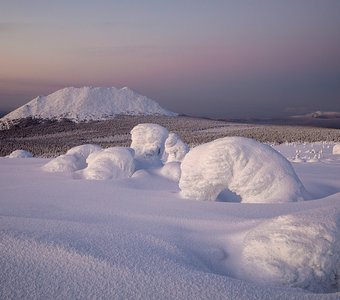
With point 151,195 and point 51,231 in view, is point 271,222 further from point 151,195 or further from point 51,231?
point 151,195

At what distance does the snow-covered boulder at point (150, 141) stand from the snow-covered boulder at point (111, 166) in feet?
6.02

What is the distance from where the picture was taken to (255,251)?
2986mm

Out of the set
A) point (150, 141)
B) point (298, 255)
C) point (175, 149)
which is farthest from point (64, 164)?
point (298, 255)

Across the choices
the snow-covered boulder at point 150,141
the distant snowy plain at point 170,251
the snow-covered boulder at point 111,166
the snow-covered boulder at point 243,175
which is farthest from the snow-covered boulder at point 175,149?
the distant snowy plain at point 170,251

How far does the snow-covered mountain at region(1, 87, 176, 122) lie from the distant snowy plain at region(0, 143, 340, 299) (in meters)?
68.7

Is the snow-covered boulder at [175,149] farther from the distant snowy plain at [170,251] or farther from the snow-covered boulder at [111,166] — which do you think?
the distant snowy plain at [170,251]

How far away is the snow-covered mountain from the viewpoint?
7281 cm

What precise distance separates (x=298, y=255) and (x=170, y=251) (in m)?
1.12

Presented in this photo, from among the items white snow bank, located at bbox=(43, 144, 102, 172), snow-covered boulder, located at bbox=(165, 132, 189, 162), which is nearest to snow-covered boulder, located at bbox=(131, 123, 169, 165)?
snow-covered boulder, located at bbox=(165, 132, 189, 162)

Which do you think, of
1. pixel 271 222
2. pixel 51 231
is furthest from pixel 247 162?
pixel 51 231

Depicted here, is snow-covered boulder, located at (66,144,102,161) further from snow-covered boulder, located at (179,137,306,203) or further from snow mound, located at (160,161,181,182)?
snow-covered boulder, located at (179,137,306,203)

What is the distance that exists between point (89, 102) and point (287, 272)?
8049 cm

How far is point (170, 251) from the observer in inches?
114

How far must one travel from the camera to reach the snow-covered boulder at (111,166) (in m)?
7.97
